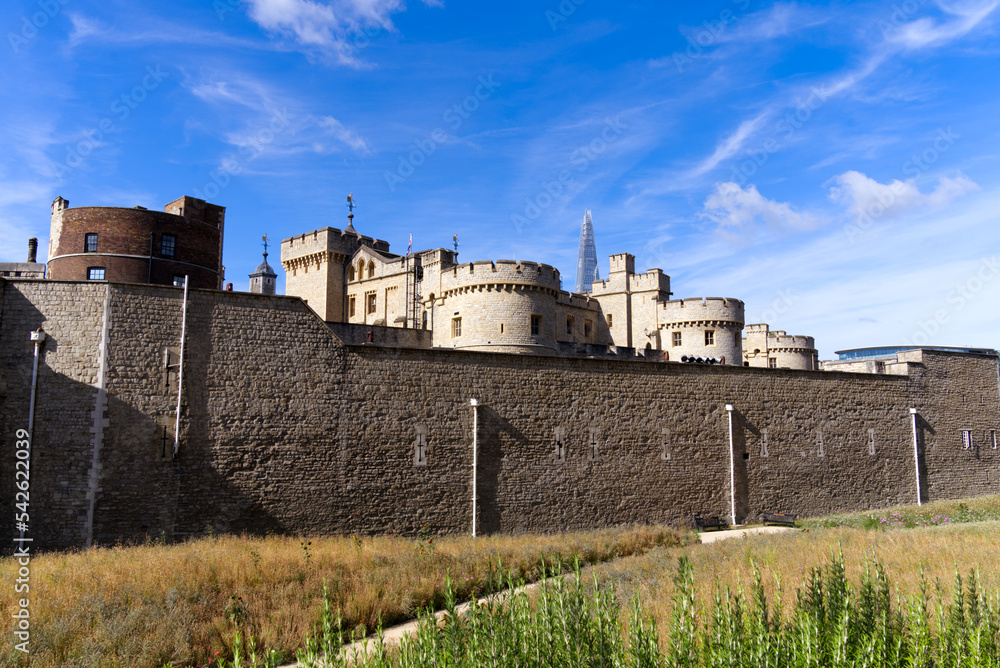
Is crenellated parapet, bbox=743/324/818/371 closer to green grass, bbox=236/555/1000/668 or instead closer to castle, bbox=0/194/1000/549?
castle, bbox=0/194/1000/549

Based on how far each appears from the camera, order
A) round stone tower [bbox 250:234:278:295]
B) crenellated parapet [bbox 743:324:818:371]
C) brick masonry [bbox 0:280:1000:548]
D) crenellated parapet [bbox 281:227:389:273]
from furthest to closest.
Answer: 1. round stone tower [bbox 250:234:278:295]
2. crenellated parapet [bbox 743:324:818:371]
3. crenellated parapet [bbox 281:227:389:273]
4. brick masonry [bbox 0:280:1000:548]

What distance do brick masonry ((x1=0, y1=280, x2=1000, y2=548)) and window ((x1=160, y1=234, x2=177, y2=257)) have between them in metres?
12.0

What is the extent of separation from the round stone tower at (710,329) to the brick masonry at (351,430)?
16.0 meters

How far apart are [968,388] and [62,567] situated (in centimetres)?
3464

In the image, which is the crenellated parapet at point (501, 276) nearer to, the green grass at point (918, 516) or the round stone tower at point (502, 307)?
the round stone tower at point (502, 307)

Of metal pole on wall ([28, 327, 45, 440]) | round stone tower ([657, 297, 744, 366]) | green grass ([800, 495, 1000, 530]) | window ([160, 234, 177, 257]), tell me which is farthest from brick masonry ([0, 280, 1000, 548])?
round stone tower ([657, 297, 744, 366])

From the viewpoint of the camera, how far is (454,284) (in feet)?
109

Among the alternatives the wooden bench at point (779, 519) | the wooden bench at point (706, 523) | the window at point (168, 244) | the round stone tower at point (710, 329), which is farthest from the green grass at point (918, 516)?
the window at point (168, 244)

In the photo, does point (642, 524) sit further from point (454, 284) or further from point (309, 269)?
point (309, 269)

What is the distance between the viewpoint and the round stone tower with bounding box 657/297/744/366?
140 feet

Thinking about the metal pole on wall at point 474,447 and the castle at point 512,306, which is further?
the castle at point 512,306

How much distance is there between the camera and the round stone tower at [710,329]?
4281 cm

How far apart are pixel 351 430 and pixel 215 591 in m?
6.66

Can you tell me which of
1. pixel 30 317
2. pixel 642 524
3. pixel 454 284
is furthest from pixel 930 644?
pixel 454 284
